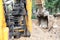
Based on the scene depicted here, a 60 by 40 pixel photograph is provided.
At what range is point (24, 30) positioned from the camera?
6176mm

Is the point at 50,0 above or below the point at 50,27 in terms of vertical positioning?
above

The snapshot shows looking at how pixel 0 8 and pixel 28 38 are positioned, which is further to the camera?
pixel 28 38

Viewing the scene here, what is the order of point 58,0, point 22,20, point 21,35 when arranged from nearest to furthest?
point 22,20 < point 21,35 < point 58,0

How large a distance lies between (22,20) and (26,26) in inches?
8.8

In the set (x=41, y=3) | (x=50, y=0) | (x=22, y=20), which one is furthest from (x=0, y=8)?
(x=50, y=0)

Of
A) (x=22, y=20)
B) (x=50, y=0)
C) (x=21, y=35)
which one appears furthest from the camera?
(x=50, y=0)

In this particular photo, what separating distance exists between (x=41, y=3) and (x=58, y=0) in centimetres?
177

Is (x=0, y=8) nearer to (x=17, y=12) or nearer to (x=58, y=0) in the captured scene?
(x=17, y=12)

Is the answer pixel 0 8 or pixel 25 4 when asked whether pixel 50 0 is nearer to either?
pixel 25 4

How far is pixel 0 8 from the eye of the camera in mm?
1705

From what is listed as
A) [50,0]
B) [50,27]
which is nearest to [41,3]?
[50,27]

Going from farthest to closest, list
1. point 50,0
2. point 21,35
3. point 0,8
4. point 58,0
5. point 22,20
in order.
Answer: point 50,0, point 58,0, point 21,35, point 22,20, point 0,8

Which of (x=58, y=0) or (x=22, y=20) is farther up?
(x=58, y=0)

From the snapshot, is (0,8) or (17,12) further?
(17,12)
